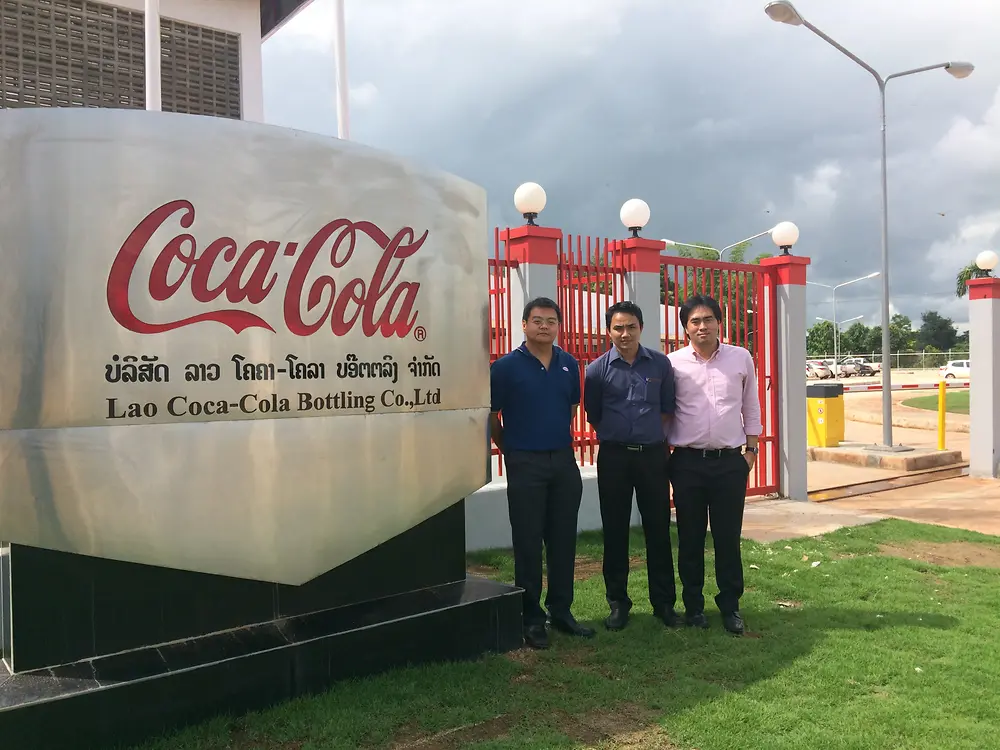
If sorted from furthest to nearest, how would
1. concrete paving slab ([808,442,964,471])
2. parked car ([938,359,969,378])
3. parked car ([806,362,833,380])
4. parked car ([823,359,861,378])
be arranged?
parked car ([823,359,861,378]) → parked car ([806,362,833,380]) → parked car ([938,359,969,378]) → concrete paving slab ([808,442,964,471])

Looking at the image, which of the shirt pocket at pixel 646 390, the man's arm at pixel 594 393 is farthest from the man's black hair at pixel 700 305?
the man's arm at pixel 594 393

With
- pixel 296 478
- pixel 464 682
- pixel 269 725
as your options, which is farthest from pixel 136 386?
pixel 464 682

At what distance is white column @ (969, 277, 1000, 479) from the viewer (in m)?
10.7

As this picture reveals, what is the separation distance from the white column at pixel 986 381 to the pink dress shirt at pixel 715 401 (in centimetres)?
791

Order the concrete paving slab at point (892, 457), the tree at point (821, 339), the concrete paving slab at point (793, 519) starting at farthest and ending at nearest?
the tree at point (821, 339) < the concrete paving slab at point (892, 457) < the concrete paving slab at point (793, 519)

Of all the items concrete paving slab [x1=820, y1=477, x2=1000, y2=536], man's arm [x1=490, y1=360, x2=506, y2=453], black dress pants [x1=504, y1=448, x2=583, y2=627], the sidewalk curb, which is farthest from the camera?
the sidewalk curb

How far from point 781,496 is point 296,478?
6690 mm

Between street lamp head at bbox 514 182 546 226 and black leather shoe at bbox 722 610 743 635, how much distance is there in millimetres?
3491

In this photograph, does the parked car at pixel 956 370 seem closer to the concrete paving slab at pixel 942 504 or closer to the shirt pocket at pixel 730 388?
the concrete paving slab at pixel 942 504

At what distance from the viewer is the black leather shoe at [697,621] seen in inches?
171

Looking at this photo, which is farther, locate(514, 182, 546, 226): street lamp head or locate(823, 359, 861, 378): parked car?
locate(823, 359, 861, 378): parked car

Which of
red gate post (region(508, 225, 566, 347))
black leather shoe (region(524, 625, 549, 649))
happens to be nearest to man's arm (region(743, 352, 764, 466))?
black leather shoe (region(524, 625, 549, 649))

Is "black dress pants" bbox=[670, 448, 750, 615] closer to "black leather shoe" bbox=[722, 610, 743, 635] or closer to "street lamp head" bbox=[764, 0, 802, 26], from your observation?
"black leather shoe" bbox=[722, 610, 743, 635]

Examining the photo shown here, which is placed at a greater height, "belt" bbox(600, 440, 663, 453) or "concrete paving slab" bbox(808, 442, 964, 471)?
"belt" bbox(600, 440, 663, 453)
